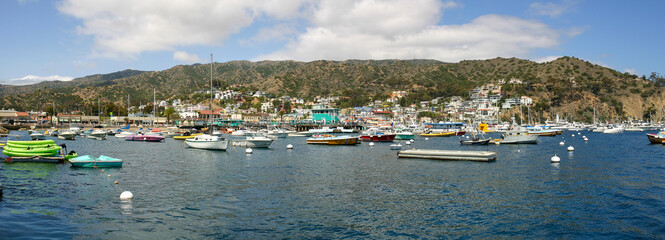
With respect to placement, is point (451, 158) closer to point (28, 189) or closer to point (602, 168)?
point (602, 168)

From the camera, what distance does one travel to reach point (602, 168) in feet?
111

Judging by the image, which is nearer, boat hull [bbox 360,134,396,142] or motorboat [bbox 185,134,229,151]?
motorboat [bbox 185,134,229,151]

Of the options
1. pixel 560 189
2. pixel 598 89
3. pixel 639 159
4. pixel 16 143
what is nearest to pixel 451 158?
pixel 560 189

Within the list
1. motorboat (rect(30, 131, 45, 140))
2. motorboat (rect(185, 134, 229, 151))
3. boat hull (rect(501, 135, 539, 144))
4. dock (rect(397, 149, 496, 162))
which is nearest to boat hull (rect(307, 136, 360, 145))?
motorboat (rect(185, 134, 229, 151))

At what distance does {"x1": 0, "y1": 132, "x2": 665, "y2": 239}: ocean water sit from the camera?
15100 millimetres

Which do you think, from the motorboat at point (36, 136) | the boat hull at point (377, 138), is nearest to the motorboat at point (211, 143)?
the boat hull at point (377, 138)

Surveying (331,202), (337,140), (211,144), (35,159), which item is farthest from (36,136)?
(331,202)

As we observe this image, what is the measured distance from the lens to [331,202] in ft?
66.1

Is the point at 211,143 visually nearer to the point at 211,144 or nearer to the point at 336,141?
the point at 211,144

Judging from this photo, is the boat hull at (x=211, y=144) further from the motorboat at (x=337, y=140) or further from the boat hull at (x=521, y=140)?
the boat hull at (x=521, y=140)

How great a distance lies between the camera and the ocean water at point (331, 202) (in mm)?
15100

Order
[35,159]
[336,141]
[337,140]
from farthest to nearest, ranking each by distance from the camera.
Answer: [336,141], [337,140], [35,159]

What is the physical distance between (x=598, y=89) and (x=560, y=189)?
701ft

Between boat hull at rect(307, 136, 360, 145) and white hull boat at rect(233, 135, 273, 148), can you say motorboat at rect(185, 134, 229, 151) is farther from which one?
boat hull at rect(307, 136, 360, 145)
